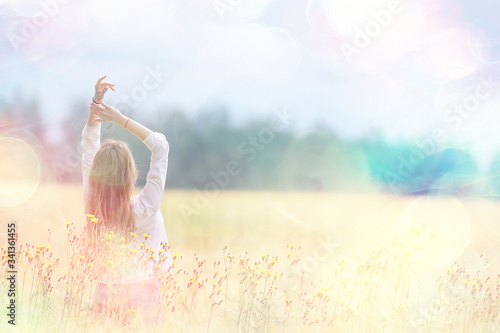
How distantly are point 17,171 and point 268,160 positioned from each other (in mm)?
3599

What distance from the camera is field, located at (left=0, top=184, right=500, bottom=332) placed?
3617mm

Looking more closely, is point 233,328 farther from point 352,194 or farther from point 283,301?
point 352,194

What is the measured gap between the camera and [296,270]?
4242 millimetres

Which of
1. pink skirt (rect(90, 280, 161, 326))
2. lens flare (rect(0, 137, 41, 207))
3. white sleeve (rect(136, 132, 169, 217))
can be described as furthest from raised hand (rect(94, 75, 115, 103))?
lens flare (rect(0, 137, 41, 207))

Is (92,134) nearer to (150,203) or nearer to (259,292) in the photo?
(150,203)

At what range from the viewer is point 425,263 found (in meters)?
4.57

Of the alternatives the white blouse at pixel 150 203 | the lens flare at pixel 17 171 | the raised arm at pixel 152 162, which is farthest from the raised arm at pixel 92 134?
the lens flare at pixel 17 171

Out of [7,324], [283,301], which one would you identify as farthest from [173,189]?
[7,324]

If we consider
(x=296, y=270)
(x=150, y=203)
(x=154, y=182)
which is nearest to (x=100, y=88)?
(x=154, y=182)

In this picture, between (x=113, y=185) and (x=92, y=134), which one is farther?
(x=92, y=134)

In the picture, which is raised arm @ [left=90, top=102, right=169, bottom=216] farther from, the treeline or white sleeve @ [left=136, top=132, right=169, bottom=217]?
the treeline

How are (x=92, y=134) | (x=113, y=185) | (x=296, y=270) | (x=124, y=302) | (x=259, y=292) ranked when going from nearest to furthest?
(x=113, y=185) → (x=124, y=302) → (x=92, y=134) → (x=259, y=292) → (x=296, y=270)

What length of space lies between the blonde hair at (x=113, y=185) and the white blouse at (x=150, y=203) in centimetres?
7

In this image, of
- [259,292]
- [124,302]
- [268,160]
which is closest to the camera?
[124,302]
